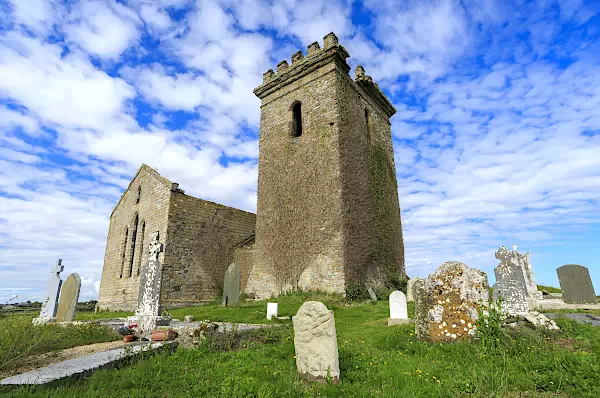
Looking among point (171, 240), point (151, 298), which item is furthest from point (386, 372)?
point (171, 240)

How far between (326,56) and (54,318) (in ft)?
50.2

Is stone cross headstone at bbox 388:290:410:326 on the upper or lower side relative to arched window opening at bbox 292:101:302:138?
lower

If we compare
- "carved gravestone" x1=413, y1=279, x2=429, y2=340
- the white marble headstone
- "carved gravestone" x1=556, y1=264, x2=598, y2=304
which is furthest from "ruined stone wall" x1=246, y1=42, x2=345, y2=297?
"carved gravestone" x1=556, y1=264, x2=598, y2=304

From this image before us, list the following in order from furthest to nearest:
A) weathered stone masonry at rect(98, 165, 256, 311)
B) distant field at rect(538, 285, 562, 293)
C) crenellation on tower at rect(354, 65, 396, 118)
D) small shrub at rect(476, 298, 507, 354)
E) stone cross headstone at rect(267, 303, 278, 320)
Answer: distant field at rect(538, 285, 562, 293) → crenellation on tower at rect(354, 65, 396, 118) → weathered stone masonry at rect(98, 165, 256, 311) → stone cross headstone at rect(267, 303, 278, 320) → small shrub at rect(476, 298, 507, 354)

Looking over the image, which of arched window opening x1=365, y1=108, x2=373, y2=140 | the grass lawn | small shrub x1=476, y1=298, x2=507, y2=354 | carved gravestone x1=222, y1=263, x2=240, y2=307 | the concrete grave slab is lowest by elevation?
the grass lawn

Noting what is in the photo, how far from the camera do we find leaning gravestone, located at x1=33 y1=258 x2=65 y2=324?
1051 centimetres

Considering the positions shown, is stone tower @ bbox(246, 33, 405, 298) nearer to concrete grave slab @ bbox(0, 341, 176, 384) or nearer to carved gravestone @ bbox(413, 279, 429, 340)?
carved gravestone @ bbox(413, 279, 429, 340)

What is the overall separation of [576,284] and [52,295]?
778 inches

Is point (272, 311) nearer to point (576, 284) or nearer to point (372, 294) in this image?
point (372, 294)

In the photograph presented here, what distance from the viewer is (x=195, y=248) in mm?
16391

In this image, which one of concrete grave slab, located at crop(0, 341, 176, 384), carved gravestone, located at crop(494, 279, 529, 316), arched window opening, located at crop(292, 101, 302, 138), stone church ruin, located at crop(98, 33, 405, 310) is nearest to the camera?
concrete grave slab, located at crop(0, 341, 176, 384)

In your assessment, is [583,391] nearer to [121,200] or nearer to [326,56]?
[326,56]

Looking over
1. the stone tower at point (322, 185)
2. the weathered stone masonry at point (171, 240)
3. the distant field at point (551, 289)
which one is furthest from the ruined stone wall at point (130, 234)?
the distant field at point (551, 289)

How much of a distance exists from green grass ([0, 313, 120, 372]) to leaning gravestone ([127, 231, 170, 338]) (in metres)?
0.70
